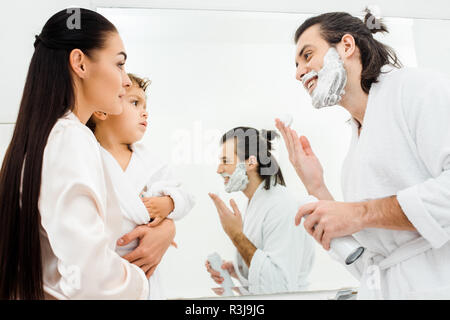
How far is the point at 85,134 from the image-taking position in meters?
0.95

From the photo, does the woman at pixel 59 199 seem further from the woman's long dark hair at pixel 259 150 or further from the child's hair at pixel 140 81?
the woman's long dark hair at pixel 259 150

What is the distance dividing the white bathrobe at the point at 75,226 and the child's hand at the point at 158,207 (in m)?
0.15

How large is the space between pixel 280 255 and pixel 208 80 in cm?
57

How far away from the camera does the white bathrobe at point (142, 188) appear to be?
104cm

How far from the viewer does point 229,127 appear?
119 centimetres

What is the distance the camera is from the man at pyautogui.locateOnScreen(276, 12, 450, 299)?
3.19 ft

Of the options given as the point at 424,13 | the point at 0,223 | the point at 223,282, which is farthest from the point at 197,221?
the point at 424,13

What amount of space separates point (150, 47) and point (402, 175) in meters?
0.80

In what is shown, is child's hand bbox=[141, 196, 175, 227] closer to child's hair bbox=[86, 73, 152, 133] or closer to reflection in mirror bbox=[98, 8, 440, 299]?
reflection in mirror bbox=[98, 8, 440, 299]

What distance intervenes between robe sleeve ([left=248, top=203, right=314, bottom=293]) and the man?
0.07 m

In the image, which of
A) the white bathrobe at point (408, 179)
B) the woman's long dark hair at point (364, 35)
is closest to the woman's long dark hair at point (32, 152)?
the woman's long dark hair at point (364, 35)

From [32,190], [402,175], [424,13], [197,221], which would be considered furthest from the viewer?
[424,13]

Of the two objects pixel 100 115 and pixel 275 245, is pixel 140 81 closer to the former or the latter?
pixel 100 115
